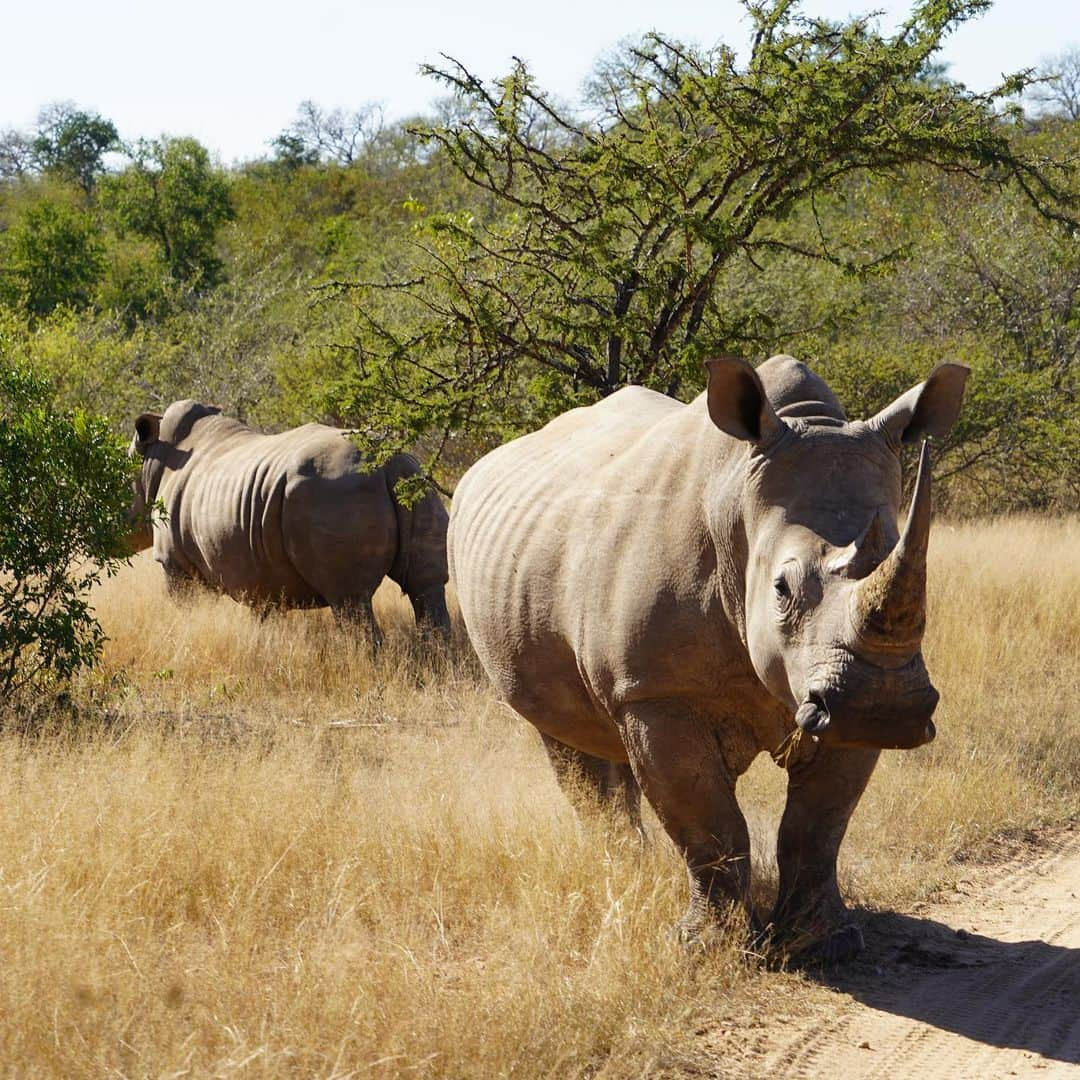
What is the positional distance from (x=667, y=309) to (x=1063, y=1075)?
18.8ft

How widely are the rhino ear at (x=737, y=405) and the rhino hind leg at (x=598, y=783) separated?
204cm

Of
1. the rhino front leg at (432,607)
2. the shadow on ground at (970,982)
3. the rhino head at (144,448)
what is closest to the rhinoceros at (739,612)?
the shadow on ground at (970,982)

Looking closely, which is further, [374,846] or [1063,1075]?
[374,846]

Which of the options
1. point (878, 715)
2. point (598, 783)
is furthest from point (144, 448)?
point (878, 715)

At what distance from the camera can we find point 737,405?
14.0 feet

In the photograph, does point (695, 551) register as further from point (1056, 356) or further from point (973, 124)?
point (1056, 356)

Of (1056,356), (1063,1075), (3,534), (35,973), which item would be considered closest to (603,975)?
(1063,1075)

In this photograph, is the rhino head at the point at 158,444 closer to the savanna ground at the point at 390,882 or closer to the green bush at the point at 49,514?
the savanna ground at the point at 390,882

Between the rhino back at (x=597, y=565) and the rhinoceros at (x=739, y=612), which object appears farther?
the rhino back at (x=597, y=565)

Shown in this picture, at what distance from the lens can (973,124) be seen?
8.34 metres

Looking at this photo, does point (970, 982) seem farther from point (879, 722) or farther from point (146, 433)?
point (146, 433)

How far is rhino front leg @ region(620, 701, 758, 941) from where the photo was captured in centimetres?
448

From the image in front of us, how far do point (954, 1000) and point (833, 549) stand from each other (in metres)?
1.55

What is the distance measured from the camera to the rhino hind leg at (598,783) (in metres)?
5.89
